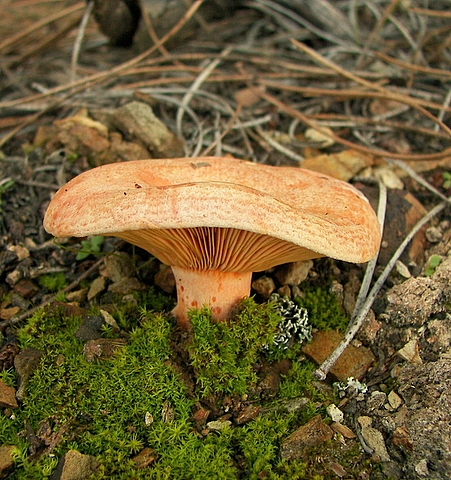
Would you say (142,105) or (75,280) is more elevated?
(142,105)

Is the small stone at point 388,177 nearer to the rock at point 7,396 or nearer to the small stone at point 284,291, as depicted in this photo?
the small stone at point 284,291

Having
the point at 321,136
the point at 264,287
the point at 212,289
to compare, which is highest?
the point at 212,289

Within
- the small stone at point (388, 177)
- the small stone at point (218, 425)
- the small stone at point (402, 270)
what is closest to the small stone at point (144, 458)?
the small stone at point (218, 425)

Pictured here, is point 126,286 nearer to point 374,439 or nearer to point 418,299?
point 374,439

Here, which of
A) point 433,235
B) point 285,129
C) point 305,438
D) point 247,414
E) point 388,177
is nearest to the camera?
point 305,438

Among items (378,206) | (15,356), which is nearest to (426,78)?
(378,206)

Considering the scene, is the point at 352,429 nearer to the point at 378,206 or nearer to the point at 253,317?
the point at 253,317

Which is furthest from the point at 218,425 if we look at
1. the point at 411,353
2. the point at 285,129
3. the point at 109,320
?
the point at 285,129
